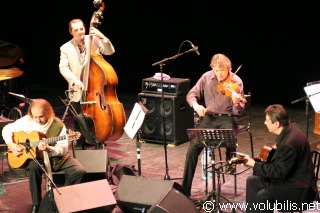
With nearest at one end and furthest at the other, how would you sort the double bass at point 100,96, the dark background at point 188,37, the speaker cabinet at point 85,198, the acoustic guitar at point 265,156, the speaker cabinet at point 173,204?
the speaker cabinet at point 173,204 < the acoustic guitar at point 265,156 < the speaker cabinet at point 85,198 < the double bass at point 100,96 < the dark background at point 188,37

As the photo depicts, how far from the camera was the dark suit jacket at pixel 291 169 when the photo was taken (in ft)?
18.3

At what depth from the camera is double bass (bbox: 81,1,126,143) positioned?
26.5ft

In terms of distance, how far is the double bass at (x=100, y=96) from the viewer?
8.08m

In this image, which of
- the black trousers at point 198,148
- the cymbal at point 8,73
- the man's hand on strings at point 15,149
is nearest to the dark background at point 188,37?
the cymbal at point 8,73

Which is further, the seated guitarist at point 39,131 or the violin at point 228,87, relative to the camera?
the violin at point 228,87

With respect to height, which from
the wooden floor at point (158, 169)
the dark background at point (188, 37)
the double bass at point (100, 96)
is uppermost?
the dark background at point (188, 37)

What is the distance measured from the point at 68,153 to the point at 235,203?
190cm

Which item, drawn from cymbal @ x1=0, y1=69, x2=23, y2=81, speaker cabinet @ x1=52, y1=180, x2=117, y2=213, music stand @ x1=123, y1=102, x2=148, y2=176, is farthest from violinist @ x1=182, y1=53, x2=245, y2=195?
cymbal @ x1=0, y1=69, x2=23, y2=81

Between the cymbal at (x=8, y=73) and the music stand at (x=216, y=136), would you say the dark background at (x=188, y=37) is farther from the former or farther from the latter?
the music stand at (x=216, y=136)

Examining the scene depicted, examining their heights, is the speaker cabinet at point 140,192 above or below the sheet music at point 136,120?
below

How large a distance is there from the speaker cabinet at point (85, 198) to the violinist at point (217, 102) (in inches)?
43.6

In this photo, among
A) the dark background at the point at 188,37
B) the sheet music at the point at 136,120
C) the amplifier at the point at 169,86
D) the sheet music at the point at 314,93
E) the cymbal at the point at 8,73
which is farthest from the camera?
the dark background at the point at 188,37

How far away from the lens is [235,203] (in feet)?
22.4

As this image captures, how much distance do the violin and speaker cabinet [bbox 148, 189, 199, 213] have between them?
1627 millimetres
